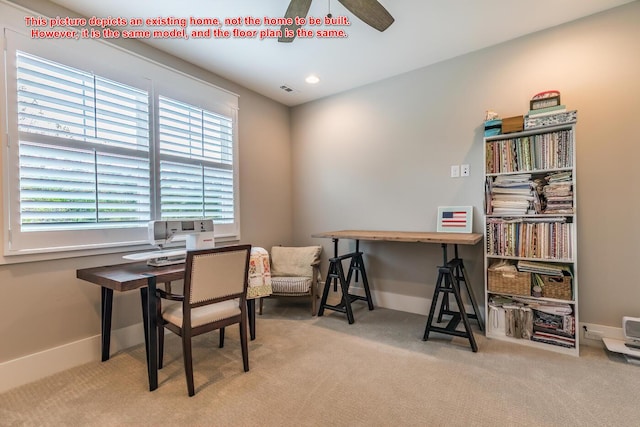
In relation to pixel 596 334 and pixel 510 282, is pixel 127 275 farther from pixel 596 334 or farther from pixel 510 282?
pixel 596 334

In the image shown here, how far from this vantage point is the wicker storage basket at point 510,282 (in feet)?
7.61

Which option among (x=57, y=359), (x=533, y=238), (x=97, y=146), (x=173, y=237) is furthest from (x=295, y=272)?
(x=533, y=238)

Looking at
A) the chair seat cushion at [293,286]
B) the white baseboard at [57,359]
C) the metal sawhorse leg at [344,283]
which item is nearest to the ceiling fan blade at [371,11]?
the metal sawhorse leg at [344,283]

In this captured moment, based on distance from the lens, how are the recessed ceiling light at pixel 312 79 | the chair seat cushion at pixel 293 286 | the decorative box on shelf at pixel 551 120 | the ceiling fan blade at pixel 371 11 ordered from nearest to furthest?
1. the ceiling fan blade at pixel 371 11
2. the decorative box on shelf at pixel 551 120
3. the chair seat cushion at pixel 293 286
4. the recessed ceiling light at pixel 312 79

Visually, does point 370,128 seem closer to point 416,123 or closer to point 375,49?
point 416,123

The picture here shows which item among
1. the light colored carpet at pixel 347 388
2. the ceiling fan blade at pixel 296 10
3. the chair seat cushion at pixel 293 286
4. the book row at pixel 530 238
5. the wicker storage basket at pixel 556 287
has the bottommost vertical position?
the light colored carpet at pixel 347 388

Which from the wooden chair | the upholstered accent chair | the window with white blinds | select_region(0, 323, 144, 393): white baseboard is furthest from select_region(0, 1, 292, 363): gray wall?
the wooden chair

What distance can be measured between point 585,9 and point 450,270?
2.22 meters

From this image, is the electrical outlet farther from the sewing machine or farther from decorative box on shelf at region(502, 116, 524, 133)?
the sewing machine

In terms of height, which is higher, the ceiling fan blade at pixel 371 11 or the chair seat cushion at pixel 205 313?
the ceiling fan blade at pixel 371 11

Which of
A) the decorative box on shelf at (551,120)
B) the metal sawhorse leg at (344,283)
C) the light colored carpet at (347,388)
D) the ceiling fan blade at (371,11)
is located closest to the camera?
the light colored carpet at (347,388)

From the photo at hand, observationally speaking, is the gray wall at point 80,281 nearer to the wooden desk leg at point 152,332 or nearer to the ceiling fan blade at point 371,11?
the wooden desk leg at point 152,332

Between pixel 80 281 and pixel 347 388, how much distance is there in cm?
209

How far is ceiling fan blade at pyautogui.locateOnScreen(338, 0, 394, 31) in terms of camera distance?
173 cm
